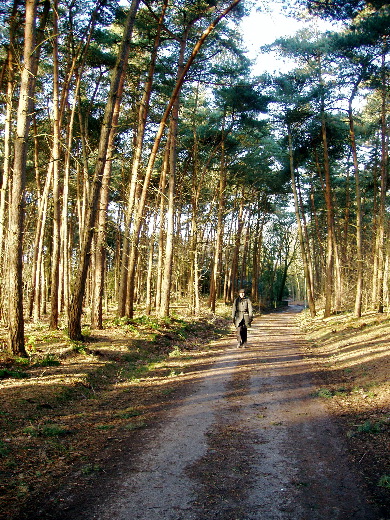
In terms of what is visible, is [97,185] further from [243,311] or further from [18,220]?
[243,311]

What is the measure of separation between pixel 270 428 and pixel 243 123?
19380 mm

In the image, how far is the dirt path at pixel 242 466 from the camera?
144 inches

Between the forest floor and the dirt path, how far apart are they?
0.06 feet

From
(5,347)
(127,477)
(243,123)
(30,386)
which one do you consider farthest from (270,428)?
(243,123)

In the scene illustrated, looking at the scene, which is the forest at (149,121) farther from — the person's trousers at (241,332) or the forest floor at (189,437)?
the person's trousers at (241,332)

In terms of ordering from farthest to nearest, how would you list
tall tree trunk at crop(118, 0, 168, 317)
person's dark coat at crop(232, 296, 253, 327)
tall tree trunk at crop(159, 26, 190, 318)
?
tall tree trunk at crop(159, 26, 190, 318), tall tree trunk at crop(118, 0, 168, 317), person's dark coat at crop(232, 296, 253, 327)

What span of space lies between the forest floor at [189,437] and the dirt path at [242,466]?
18mm

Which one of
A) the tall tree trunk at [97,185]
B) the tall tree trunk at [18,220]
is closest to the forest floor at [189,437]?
the tall tree trunk at [18,220]

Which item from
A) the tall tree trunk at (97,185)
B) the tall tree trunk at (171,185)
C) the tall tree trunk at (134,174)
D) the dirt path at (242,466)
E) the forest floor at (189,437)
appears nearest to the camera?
the dirt path at (242,466)

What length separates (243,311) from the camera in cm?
1390

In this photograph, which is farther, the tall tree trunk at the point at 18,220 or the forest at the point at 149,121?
the forest at the point at 149,121

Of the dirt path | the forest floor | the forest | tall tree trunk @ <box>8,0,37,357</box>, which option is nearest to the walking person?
the forest floor

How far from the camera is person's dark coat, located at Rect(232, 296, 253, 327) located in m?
13.8

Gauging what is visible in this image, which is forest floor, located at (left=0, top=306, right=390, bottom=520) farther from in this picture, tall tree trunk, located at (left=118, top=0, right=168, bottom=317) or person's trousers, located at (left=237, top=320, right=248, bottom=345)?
tall tree trunk, located at (left=118, top=0, right=168, bottom=317)
